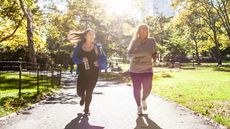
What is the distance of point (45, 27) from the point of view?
44812mm

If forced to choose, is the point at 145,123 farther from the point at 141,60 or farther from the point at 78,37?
the point at 78,37

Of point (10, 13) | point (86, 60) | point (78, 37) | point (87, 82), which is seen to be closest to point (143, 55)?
point (86, 60)

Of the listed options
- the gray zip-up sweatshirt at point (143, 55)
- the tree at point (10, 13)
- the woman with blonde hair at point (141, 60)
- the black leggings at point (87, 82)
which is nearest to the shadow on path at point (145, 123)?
the woman with blonde hair at point (141, 60)

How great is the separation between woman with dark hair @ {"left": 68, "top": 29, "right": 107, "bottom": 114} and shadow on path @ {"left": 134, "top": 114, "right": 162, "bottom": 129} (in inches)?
57.4

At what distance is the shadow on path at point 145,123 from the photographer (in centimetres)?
859

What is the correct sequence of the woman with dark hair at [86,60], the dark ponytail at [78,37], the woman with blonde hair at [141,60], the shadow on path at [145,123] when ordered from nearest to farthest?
the shadow on path at [145,123] → the woman with blonde hair at [141,60] → the woman with dark hair at [86,60] → the dark ponytail at [78,37]

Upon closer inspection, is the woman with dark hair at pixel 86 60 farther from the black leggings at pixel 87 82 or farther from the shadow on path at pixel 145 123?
the shadow on path at pixel 145 123

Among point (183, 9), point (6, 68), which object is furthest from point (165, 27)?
point (6, 68)

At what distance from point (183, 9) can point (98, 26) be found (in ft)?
52.8

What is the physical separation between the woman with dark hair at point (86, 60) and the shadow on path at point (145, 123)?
1.46 metres

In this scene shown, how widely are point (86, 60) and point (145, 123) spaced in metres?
2.30

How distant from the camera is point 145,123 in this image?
29.9 feet

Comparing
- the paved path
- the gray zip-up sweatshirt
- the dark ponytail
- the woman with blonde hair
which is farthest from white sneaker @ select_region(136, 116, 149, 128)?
the dark ponytail

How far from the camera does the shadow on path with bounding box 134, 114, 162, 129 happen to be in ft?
28.2
